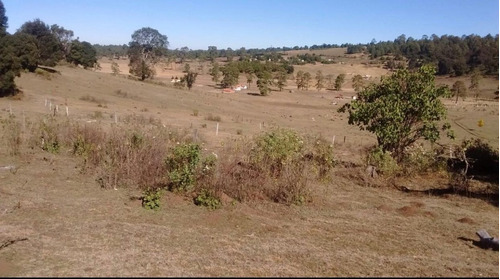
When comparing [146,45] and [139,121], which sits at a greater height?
[146,45]

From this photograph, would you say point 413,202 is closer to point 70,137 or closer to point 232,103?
point 70,137

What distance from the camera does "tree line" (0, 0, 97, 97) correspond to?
31.7m

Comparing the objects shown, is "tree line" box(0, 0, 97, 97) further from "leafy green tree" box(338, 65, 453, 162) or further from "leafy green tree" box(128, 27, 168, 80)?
"leafy green tree" box(338, 65, 453, 162)

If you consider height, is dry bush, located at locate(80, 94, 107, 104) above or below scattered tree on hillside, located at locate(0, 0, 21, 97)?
below

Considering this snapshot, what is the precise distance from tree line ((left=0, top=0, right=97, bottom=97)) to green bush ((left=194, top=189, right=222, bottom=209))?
2641 centimetres

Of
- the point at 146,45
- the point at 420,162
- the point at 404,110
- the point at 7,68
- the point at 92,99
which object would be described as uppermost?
the point at 146,45

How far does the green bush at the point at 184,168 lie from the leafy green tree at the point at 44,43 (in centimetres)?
4168

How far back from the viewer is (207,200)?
9.71 m

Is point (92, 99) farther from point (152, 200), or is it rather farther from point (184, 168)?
point (152, 200)

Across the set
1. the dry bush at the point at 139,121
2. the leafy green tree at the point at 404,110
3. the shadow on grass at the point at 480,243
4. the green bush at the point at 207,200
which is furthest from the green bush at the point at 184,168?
the dry bush at the point at 139,121

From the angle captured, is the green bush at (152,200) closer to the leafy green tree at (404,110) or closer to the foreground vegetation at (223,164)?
the foreground vegetation at (223,164)

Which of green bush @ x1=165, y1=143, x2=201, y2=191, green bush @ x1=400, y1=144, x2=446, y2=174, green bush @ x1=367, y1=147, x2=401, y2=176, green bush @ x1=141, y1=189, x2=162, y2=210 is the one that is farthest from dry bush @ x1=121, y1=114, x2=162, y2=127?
green bush @ x1=141, y1=189, x2=162, y2=210

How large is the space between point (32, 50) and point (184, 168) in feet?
116

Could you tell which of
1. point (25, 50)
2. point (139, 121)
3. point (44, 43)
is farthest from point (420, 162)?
point (44, 43)
